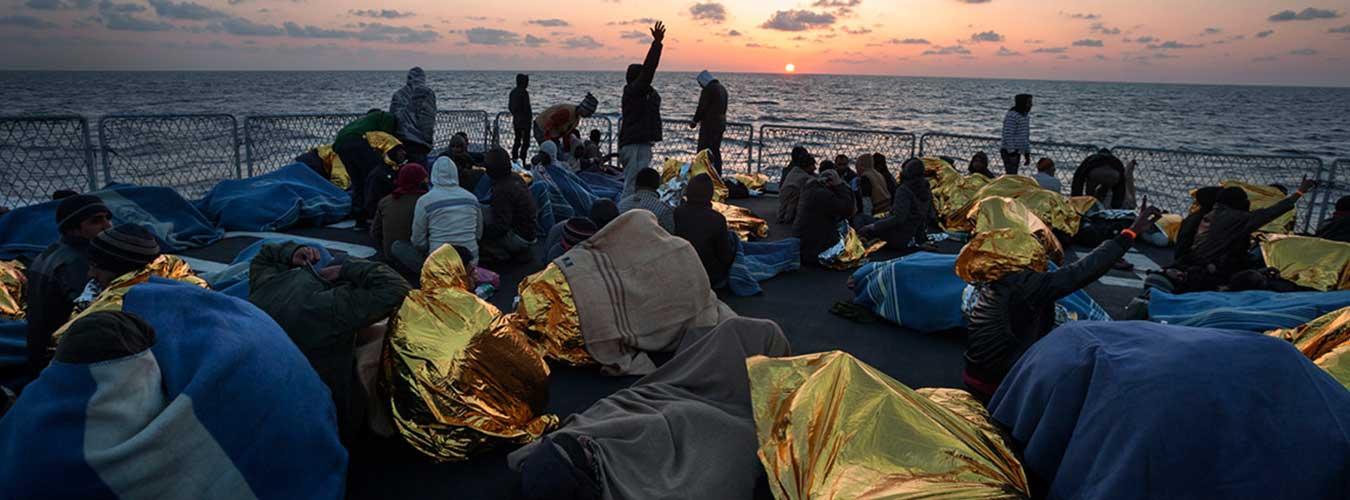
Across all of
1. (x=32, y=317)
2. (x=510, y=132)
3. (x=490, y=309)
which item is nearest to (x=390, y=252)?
(x=32, y=317)

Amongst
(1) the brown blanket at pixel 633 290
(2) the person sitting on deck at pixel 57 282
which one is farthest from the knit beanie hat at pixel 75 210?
(1) the brown blanket at pixel 633 290

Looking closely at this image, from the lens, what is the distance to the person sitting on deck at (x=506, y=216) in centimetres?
661

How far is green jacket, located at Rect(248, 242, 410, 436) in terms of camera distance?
3051 mm

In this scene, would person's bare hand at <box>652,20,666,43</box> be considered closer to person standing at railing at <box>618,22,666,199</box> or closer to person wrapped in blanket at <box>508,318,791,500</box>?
person standing at railing at <box>618,22,666,199</box>

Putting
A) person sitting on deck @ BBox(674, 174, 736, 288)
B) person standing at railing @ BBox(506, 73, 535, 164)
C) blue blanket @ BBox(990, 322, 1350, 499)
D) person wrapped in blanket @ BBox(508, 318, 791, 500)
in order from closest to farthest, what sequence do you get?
blue blanket @ BBox(990, 322, 1350, 499), person wrapped in blanket @ BBox(508, 318, 791, 500), person sitting on deck @ BBox(674, 174, 736, 288), person standing at railing @ BBox(506, 73, 535, 164)

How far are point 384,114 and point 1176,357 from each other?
9.39m

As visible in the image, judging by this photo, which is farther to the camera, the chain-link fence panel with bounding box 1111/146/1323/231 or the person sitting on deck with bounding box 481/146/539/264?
the chain-link fence panel with bounding box 1111/146/1323/231

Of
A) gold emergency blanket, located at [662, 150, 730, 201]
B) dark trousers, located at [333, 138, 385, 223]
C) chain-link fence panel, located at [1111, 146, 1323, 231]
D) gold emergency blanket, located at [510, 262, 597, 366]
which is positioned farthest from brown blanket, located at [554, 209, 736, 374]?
chain-link fence panel, located at [1111, 146, 1323, 231]

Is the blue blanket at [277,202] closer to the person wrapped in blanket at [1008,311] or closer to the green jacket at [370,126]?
the green jacket at [370,126]

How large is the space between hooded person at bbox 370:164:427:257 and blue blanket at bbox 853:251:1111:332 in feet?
12.5

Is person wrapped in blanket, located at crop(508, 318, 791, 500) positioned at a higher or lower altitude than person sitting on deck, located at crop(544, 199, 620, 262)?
lower

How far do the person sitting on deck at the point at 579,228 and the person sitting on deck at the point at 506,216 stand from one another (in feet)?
3.53

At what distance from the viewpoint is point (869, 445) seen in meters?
2.40

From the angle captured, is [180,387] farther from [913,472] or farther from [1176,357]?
[1176,357]
